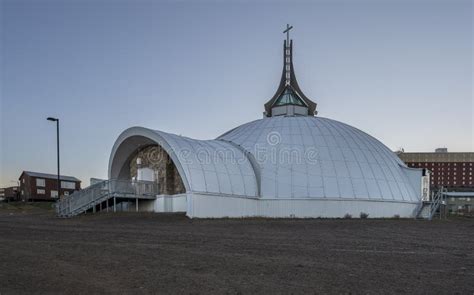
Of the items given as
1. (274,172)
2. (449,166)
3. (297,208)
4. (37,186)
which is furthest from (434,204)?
(449,166)

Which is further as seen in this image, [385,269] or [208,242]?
[208,242]

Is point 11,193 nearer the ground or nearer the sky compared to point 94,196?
nearer the ground

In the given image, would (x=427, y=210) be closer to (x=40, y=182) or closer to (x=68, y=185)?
(x=40, y=182)

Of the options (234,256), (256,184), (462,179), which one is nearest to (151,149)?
(256,184)

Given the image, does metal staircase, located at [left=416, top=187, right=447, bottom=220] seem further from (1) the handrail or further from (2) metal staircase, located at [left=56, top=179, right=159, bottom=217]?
(2) metal staircase, located at [left=56, top=179, right=159, bottom=217]

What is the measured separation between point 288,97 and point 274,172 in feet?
45.2

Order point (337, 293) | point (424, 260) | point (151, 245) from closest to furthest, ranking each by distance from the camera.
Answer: point (337, 293) < point (424, 260) < point (151, 245)

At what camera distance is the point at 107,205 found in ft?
93.1

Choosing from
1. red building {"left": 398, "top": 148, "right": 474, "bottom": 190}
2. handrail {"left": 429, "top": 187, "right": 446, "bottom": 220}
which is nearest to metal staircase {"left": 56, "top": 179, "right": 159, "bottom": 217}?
handrail {"left": 429, "top": 187, "right": 446, "bottom": 220}

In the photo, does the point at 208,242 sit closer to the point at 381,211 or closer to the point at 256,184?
the point at 256,184

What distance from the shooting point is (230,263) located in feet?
33.3

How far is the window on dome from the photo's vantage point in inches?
1592

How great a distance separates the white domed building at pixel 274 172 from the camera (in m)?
25.8

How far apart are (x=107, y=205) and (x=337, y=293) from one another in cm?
2311
